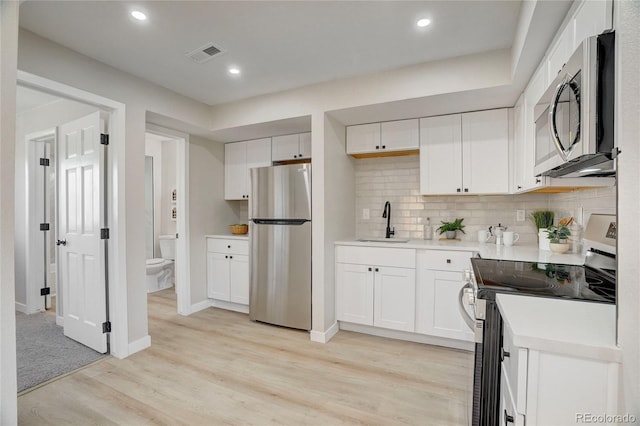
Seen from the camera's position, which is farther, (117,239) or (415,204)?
(415,204)

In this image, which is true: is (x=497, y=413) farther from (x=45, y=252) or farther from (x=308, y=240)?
(x=45, y=252)

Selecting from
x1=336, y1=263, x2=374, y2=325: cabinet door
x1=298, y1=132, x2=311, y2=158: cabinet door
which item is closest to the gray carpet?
x1=336, y1=263, x2=374, y2=325: cabinet door

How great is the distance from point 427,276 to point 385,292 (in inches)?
17.0

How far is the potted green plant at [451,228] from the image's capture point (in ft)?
10.3

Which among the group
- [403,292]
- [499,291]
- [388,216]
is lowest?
[403,292]

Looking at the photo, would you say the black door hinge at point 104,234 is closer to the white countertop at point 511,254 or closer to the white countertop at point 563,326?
the white countertop at point 511,254

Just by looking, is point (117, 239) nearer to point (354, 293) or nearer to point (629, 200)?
point (354, 293)

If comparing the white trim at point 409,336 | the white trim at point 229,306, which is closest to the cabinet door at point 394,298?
the white trim at point 409,336

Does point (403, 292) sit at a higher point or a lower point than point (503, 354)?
lower

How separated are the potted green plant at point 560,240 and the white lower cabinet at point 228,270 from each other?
2.98 metres

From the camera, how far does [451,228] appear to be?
3.14 m

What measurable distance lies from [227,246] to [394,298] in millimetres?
2135

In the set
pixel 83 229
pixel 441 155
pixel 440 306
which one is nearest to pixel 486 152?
pixel 441 155

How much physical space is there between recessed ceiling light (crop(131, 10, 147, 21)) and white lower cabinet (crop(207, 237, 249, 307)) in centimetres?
238
